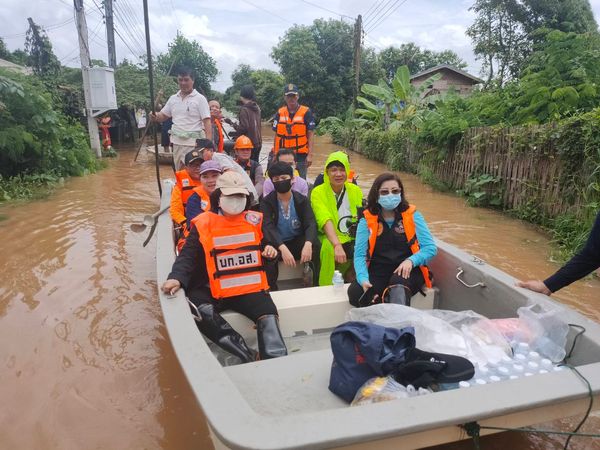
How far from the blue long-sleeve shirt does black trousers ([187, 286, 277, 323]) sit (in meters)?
0.60

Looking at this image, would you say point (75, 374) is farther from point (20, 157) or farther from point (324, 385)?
point (20, 157)

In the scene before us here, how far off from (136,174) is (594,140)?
9.63 meters

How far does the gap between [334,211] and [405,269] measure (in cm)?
98

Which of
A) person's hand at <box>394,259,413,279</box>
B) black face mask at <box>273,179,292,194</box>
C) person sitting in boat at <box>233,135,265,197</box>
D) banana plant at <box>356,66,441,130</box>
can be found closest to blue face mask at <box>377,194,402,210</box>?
person's hand at <box>394,259,413,279</box>

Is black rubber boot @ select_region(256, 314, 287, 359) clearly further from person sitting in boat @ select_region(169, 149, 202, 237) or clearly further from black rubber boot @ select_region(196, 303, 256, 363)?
person sitting in boat @ select_region(169, 149, 202, 237)

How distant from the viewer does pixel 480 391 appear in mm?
1539

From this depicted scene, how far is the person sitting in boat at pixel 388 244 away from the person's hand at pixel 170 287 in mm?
1098

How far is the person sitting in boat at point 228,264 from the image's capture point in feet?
8.52

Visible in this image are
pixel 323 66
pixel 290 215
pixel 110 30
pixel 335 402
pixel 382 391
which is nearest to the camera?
pixel 382 391

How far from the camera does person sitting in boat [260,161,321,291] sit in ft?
11.2

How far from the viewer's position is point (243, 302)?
2693mm

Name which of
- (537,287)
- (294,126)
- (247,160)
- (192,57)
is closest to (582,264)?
(537,287)

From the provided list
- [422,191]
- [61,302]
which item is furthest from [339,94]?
[61,302]

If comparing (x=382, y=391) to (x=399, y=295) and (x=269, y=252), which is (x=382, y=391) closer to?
(x=399, y=295)
